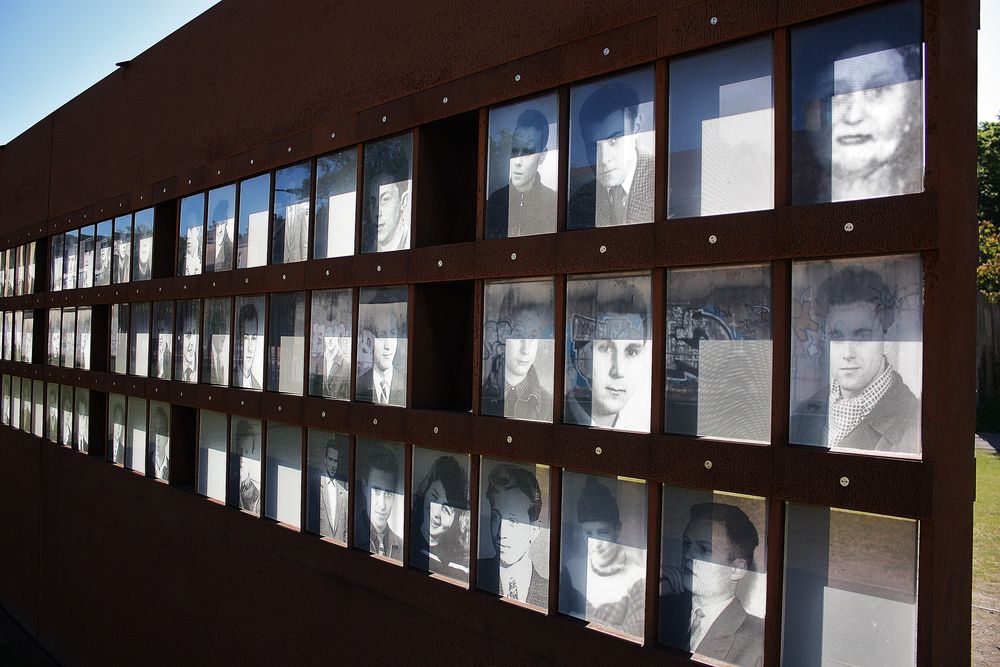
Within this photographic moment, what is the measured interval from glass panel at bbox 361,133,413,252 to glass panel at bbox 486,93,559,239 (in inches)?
28.2

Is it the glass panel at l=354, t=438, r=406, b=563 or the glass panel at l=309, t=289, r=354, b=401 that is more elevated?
the glass panel at l=309, t=289, r=354, b=401

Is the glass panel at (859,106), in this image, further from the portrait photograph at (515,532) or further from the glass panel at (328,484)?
the glass panel at (328,484)

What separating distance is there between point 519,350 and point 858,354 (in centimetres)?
164

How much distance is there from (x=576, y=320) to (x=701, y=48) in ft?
4.30

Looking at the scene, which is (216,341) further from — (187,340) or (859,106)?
(859,106)

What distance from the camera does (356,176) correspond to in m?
4.95

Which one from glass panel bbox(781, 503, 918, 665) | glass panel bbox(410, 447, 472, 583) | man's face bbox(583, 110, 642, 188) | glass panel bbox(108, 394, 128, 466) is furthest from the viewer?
glass panel bbox(108, 394, 128, 466)

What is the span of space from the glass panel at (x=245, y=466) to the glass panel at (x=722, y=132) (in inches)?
157

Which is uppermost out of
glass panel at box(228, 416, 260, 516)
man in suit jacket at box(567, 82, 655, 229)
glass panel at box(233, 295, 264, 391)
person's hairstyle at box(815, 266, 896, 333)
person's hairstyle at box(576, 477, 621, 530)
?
man in suit jacket at box(567, 82, 655, 229)

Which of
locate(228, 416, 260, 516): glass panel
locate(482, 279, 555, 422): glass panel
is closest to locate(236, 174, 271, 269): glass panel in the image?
locate(228, 416, 260, 516): glass panel

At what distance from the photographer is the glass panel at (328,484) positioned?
4.96m

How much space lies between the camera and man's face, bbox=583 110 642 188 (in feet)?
11.2

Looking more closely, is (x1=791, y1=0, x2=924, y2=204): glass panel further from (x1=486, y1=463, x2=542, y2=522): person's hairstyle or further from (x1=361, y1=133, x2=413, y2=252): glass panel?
(x1=361, y1=133, x2=413, y2=252): glass panel

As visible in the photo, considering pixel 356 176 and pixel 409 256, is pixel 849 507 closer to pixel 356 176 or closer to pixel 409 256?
pixel 409 256
